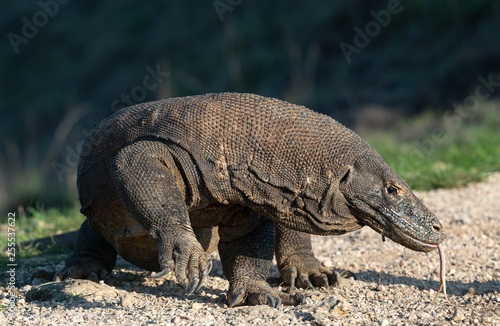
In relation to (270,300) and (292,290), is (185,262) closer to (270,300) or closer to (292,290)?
(270,300)

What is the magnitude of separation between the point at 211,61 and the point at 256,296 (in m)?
16.5

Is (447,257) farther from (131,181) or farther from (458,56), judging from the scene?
(458,56)

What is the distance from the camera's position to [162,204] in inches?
123

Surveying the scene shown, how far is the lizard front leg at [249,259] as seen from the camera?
11.8 feet

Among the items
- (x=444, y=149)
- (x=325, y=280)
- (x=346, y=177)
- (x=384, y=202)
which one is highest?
(x=444, y=149)

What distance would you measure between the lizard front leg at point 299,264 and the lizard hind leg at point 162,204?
122 centimetres

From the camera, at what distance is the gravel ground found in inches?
124

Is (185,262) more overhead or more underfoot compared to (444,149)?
more underfoot

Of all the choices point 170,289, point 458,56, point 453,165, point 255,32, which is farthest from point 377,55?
point 170,289

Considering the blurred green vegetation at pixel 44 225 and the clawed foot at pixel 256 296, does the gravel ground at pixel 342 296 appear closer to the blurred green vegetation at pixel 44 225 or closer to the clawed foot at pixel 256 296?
the clawed foot at pixel 256 296

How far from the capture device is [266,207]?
3.32m

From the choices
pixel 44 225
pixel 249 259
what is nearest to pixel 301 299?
pixel 249 259

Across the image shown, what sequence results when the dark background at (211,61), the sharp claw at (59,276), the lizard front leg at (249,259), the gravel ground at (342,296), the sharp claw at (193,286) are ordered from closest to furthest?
the sharp claw at (193,286) → the gravel ground at (342,296) → the lizard front leg at (249,259) → the sharp claw at (59,276) → the dark background at (211,61)

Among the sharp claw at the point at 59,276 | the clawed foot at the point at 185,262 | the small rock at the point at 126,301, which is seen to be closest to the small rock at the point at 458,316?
the clawed foot at the point at 185,262
